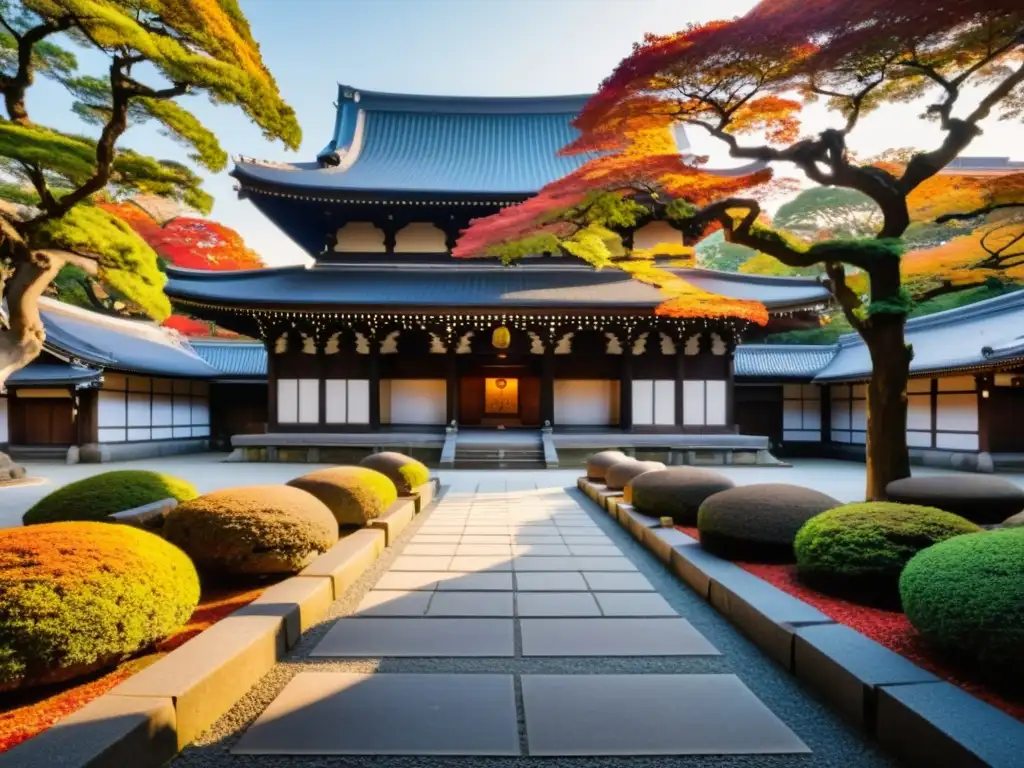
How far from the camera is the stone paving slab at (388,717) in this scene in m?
2.80

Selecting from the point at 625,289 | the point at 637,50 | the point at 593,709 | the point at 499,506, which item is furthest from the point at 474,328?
the point at 593,709

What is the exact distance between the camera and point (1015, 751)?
2.27 meters

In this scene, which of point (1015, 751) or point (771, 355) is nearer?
point (1015, 751)

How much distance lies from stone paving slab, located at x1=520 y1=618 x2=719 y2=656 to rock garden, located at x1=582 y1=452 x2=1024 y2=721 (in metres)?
0.94

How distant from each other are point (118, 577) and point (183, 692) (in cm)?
82

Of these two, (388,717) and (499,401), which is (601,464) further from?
(499,401)

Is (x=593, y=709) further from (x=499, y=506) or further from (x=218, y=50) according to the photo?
(x=218, y=50)

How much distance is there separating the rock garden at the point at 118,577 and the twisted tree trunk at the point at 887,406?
21.1ft

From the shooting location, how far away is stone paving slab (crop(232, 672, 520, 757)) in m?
2.80

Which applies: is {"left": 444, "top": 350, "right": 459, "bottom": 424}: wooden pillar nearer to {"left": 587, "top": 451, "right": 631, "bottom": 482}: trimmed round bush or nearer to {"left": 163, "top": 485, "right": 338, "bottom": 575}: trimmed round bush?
{"left": 587, "top": 451, "right": 631, "bottom": 482}: trimmed round bush

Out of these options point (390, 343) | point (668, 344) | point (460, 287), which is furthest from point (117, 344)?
point (668, 344)

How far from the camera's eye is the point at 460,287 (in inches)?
717

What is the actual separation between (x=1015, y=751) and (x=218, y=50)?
856 cm

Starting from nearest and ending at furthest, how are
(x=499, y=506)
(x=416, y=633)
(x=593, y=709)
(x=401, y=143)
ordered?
(x=593, y=709), (x=416, y=633), (x=499, y=506), (x=401, y=143)
